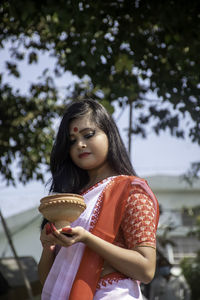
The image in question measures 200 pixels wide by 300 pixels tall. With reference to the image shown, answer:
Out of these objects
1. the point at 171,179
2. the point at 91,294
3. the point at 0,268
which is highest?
the point at 91,294

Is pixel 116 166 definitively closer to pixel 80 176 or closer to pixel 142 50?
pixel 80 176

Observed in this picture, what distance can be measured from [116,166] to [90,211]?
31 centimetres

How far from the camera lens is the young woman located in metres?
1.67

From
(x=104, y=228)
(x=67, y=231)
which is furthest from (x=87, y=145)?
(x=67, y=231)

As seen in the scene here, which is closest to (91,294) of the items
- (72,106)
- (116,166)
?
(116,166)

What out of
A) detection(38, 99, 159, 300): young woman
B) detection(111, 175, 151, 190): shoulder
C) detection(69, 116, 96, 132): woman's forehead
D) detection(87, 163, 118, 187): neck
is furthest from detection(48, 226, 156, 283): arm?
detection(69, 116, 96, 132): woman's forehead

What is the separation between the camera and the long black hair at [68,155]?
80.6 inches

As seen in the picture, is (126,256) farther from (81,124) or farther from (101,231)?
(81,124)

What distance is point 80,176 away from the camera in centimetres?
215

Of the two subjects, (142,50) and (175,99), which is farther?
(175,99)

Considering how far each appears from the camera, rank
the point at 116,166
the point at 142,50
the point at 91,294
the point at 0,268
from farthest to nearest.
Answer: the point at 0,268, the point at 142,50, the point at 116,166, the point at 91,294

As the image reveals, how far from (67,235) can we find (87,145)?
53 cm

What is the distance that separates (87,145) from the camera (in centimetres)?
200

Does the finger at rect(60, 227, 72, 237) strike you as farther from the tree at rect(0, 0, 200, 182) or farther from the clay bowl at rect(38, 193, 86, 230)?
the tree at rect(0, 0, 200, 182)
